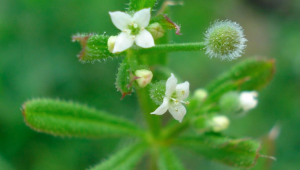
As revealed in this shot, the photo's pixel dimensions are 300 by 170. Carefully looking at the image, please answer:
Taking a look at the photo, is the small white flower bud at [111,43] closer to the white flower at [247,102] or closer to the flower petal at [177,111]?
the flower petal at [177,111]

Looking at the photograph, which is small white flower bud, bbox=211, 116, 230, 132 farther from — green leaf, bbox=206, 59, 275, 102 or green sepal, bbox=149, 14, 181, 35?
green sepal, bbox=149, 14, 181, 35

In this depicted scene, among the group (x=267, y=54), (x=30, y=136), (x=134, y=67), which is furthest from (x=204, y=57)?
(x=134, y=67)

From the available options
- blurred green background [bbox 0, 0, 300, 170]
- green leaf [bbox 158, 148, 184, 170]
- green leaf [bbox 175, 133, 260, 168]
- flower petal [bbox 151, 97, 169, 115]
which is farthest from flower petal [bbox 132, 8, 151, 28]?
blurred green background [bbox 0, 0, 300, 170]

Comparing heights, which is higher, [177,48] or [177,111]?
[177,48]

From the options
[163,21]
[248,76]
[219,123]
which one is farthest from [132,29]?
[248,76]

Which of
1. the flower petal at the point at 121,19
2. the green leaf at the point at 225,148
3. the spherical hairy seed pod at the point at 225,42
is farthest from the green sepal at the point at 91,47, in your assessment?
the green leaf at the point at 225,148

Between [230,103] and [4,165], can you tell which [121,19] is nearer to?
[230,103]

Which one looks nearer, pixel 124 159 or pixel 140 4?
pixel 140 4
